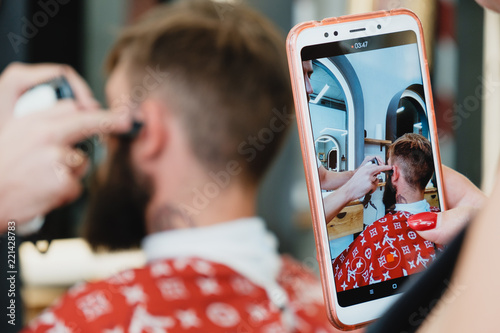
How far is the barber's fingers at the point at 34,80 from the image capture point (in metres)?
0.51

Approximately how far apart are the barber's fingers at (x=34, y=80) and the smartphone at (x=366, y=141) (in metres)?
0.35

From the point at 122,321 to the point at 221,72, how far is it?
34 cm

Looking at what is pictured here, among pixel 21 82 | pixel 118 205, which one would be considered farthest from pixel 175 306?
pixel 21 82

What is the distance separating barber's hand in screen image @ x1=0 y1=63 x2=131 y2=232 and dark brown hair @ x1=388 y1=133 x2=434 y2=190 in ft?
1.16

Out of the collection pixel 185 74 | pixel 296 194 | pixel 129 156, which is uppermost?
pixel 185 74

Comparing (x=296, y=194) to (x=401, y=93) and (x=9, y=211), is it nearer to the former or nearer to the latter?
(x=9, y=211)

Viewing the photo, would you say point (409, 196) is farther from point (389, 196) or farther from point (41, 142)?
point (41, 142)

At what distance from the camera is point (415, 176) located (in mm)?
292

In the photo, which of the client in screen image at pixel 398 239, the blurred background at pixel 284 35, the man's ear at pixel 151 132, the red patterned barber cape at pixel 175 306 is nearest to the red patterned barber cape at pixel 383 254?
the client in screen image at pixel 398 239

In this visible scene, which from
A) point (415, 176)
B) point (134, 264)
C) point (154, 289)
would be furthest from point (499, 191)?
point (134, 264)

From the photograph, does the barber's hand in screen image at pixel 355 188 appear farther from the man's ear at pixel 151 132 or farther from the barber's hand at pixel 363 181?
the man's ear at pixel 151 132

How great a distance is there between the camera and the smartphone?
272mm

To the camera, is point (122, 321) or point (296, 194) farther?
point (296, 194)

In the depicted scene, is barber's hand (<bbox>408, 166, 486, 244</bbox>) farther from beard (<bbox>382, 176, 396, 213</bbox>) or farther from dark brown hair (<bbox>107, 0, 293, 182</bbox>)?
dark brown hair (<bbox>107, 0, 293, 182</bbox>)
